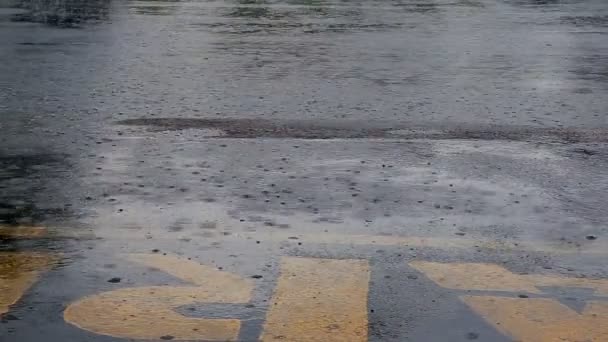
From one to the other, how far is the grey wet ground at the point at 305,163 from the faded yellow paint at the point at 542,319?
0.07 metres

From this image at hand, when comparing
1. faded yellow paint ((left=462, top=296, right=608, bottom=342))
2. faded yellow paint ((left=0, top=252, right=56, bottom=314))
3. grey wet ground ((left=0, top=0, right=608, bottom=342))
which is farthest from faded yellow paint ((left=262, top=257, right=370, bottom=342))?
faded yellow paint ((left=0, top=252, right=56, bottom=314))

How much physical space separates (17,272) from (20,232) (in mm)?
759


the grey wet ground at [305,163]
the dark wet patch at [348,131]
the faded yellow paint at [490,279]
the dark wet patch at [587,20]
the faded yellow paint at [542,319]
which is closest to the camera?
the faded yellow paint at [542,319]

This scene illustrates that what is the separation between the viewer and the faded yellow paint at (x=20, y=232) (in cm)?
612

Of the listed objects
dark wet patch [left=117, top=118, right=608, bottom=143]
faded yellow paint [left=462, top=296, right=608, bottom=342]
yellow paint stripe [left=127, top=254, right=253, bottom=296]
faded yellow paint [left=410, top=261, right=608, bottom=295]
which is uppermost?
yellow paint stripe [left=127, top=254, right=253, bottom=296]

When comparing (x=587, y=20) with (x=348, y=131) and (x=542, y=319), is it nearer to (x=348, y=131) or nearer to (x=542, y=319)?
(x=348, y=131)

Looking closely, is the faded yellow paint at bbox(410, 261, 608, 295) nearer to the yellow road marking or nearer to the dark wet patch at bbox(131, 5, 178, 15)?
the yellow road marking

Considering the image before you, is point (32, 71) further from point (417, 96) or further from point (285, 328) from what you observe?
point (285, 328)

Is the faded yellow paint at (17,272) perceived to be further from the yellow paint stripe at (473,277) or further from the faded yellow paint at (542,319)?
the faded yellow paint at (542,319)

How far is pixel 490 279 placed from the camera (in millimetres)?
5449

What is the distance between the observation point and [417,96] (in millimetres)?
10867

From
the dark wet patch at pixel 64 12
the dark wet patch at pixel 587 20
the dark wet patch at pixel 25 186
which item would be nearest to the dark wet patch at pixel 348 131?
the dark wet patch at pixel 25 186

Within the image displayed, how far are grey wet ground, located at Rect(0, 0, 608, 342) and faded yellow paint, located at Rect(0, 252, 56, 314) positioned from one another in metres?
0.07

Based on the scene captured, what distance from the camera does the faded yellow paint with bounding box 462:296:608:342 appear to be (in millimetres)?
4711
